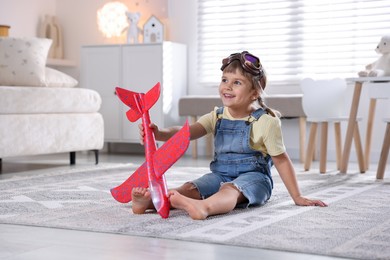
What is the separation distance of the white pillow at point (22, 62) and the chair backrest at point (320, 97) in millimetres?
1493

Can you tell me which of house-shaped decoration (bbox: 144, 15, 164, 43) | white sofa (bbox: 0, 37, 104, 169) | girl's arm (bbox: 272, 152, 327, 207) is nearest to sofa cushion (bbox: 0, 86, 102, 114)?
white sofa (bbox: 0, 37, 104, 169)

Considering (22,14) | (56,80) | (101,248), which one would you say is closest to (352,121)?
(56,80)

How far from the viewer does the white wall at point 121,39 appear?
15.9 feet

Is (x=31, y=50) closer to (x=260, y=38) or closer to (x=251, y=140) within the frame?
(x=260, y=38)

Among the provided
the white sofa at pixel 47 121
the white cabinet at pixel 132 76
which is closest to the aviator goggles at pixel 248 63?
the white sofa at pixel 47 121

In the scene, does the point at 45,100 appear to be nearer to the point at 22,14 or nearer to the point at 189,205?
the point at 22,14

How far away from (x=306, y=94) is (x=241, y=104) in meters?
1.59

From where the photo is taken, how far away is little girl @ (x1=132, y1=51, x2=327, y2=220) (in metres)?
2.18

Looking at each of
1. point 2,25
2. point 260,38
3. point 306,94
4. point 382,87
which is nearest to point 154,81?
point 260,38

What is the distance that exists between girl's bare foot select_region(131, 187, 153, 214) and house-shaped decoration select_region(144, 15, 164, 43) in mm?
3147

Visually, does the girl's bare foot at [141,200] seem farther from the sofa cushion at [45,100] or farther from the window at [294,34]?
the window at [294,34]

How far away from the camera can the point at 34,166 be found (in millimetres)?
4137

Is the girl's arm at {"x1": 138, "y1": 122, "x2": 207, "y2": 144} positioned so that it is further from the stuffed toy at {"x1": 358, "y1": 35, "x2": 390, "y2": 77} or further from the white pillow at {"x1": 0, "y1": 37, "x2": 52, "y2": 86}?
the white pillow at {"x1": 0, "y1": 37, "x2": 52, "y2": 86}

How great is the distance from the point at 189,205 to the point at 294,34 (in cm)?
312
